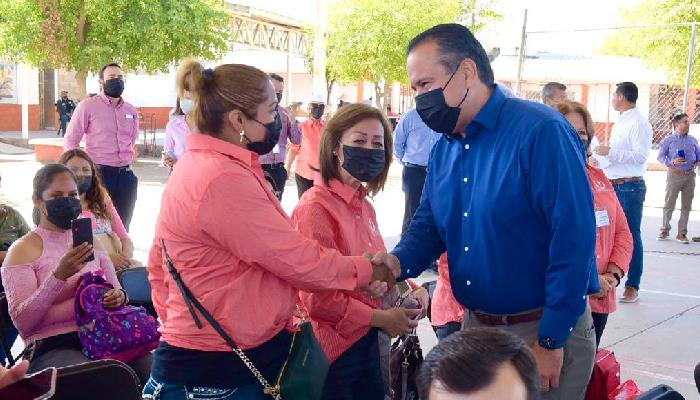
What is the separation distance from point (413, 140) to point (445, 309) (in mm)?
5127

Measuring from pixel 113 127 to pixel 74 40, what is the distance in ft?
37.6

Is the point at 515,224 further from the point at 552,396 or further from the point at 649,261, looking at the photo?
the point at 649,261

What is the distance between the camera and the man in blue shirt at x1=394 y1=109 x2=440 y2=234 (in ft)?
27.3

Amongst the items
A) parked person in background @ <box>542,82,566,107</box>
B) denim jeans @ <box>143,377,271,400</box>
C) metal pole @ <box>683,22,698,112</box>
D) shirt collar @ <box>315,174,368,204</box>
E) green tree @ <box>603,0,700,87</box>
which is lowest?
denim jeans @ <box>143,377,271,400</box>

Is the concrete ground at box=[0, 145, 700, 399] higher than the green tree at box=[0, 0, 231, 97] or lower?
lower

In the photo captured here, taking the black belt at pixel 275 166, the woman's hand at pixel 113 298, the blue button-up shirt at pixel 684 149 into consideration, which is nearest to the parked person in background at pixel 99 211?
the woman's hand at pixel 113 298

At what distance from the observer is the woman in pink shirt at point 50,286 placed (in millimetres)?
3746

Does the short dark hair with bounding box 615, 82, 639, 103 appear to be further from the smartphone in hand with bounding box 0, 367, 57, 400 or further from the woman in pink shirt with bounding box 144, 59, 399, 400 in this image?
the smartphone in hand with bounding box 0, 367, 57, 400

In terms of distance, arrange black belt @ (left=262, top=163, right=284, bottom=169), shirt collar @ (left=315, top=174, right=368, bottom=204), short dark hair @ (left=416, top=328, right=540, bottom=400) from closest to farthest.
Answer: short dark hair @ (left=416, top=328, right=540, bottom=400), shirt collar @ (left=315, top=174, right=368, bottom=204), black belt @ (left=262, top=163, right=284, bottom=169)

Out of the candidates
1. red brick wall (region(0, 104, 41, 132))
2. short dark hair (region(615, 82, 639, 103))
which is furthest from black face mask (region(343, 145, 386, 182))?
red brick wall (region(0, 104, 41, 132))

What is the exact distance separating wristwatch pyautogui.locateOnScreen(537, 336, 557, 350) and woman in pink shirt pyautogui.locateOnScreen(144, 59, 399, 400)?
2.27 feet

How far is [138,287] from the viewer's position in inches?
171

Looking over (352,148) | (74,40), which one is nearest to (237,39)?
(74,40)

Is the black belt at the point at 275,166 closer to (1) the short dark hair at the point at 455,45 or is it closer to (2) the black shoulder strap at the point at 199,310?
(1) the short dark hair at the point at 455,45
